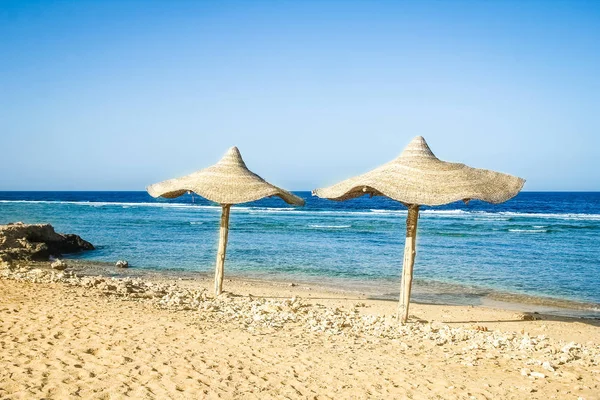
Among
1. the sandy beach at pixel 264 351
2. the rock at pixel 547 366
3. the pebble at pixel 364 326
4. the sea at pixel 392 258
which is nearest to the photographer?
the sandy beach at pixel 264 351

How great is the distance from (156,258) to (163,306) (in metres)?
8.98

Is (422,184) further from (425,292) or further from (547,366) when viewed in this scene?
(425,292)

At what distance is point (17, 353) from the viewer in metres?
5.19

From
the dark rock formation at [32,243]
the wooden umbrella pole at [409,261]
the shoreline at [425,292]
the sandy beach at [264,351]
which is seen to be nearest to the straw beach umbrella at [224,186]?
the sandy beach at [264,351]

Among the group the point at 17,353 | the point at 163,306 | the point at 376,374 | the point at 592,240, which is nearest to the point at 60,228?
the point at 163,306

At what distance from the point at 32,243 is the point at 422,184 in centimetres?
1399

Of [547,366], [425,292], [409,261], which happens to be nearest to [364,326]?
[409,261]

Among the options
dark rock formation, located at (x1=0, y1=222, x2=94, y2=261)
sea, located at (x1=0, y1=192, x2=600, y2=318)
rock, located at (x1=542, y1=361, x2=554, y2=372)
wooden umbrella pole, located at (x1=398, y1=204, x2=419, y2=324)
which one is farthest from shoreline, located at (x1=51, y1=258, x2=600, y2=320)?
rock, located at (x1=542, y1=361, x2=554, y2=372)

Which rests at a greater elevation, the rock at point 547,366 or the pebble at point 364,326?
the rock at point 547,366

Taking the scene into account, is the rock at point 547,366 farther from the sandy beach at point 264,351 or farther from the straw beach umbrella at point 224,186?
the straw beach umbrella at point 224,186

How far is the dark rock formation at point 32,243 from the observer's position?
1478cm

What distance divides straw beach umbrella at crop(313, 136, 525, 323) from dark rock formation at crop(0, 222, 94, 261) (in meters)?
11.6

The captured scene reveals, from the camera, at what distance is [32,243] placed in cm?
1582

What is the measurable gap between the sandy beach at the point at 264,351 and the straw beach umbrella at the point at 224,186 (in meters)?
1.83
